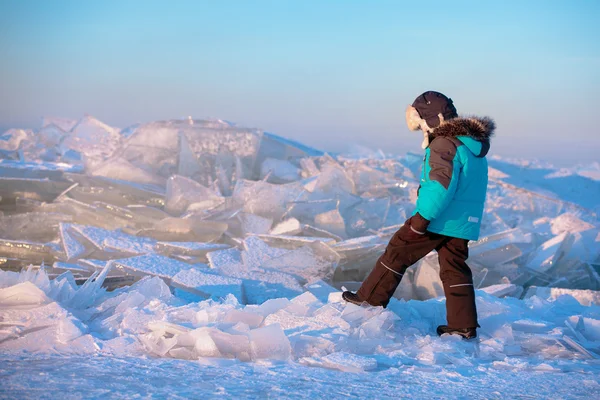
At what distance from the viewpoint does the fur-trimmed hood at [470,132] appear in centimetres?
342

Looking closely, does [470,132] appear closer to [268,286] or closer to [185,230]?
[268,286]

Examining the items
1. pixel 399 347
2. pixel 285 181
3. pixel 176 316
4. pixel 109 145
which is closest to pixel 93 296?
pixel 176 316

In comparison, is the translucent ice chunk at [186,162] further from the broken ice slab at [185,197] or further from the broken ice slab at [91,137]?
the broken ice slab at [91,137]

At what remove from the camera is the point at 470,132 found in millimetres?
3443

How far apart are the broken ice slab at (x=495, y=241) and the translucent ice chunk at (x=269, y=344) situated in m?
3.08

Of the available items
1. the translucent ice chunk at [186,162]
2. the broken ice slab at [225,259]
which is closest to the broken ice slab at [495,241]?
the broken ice slab at [225,259]

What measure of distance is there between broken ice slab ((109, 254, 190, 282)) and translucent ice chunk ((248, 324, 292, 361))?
1.66 metres

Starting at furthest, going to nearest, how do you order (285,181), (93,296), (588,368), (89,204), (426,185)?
(285,181)
(89,204)
(93,296)
(426,185)
(588,368)

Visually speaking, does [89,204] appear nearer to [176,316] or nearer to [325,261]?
[325,261]

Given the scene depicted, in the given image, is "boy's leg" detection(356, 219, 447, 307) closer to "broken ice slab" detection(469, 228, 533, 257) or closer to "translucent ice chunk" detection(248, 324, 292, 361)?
"translucent ice chunk" detection(248, 324, 292, 361)

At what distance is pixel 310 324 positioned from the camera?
3.40m

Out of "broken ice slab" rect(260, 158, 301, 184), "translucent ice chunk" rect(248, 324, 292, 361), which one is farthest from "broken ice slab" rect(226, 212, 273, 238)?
"translucent ice chunk" rect(248, 324, 292, 361)

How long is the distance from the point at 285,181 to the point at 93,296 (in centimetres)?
442

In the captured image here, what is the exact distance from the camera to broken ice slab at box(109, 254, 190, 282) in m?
4.69
